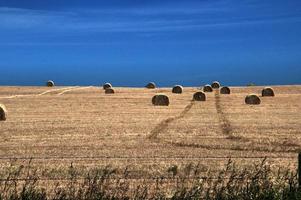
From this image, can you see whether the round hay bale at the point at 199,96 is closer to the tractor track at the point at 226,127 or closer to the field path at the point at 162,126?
the field path at the point at 162,126

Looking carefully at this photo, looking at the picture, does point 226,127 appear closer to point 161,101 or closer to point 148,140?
point 148,140

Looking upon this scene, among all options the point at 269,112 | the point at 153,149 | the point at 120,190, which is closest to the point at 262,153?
the point at 153,149

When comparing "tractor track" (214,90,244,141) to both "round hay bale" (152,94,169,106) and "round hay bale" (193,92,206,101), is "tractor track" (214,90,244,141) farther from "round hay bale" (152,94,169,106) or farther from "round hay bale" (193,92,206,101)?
"round hay bale" (193,92,206,101)

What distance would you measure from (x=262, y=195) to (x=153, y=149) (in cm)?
1072

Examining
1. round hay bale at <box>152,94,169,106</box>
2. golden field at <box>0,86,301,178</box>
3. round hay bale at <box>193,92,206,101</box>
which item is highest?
round hay bale at <box>193,92,206,101</box>

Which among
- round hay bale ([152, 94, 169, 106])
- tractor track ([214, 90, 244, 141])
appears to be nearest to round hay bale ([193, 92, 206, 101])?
round hay bale ([152, 94, 169, 106])

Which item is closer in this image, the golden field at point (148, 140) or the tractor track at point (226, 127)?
the golden field at point (148, 140)

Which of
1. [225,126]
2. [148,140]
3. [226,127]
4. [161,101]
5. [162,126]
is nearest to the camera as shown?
[148,140]

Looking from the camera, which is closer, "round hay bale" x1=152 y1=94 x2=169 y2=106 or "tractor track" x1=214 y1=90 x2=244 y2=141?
"tractor track" x1=214 y1=90 x2=244 y2=141

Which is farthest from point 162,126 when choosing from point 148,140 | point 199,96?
point 199,96

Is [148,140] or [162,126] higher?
[162,126]

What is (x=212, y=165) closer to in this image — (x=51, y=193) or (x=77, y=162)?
(x=77, y=162)

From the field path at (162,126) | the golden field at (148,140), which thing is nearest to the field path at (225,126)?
the golden field at (148,140)

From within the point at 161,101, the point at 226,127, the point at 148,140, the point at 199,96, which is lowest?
the point at 148,140
